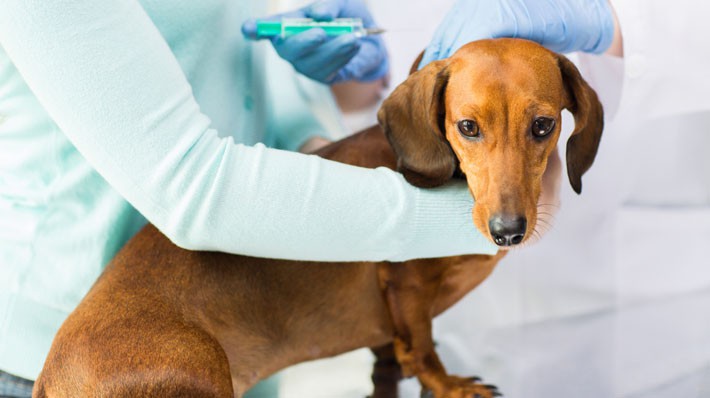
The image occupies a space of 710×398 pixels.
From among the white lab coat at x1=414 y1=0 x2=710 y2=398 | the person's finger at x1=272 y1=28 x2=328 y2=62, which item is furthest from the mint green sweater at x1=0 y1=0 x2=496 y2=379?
the white lab coat at x1=414 y1=0 x2=710 y2=398

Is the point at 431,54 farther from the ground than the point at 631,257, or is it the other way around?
the point at 431,54

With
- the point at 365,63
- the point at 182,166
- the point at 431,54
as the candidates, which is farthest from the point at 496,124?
the point at 365,63

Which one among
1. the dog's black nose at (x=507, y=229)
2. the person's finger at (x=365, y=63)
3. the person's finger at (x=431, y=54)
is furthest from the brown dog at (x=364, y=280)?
the person's finger at (x=365, y=63)

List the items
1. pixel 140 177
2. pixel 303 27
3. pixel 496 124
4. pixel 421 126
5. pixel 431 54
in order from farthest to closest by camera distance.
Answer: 1. pixel 303 27
2. pixel 431 54
3. pixel 421 126
4. pixel 496 124
5. pixel 140 177

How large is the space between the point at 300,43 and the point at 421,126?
1.15ft

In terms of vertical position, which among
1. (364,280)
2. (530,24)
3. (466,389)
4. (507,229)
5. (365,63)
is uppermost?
(530,24)

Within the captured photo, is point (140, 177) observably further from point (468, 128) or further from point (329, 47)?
point (329, 47)

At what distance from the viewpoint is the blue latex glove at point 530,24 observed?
1.12m

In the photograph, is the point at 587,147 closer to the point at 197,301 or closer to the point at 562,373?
the point at 562,373

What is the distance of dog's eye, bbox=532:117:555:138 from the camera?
1006 mm

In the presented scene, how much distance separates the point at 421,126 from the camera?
1.10m

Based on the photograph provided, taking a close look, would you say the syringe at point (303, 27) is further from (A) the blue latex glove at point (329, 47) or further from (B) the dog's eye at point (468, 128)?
(B) the dog's eye at point (468, 128)

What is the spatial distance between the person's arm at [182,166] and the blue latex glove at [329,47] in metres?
0.39

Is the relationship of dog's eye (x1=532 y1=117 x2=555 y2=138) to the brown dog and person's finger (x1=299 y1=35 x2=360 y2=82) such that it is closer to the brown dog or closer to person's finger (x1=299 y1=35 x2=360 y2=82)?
the brown dog
